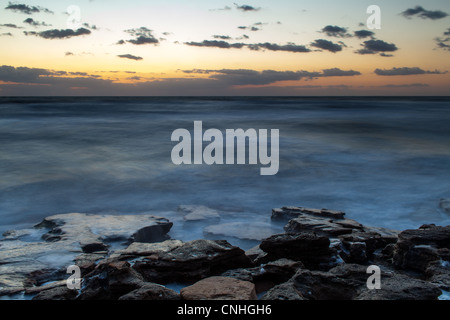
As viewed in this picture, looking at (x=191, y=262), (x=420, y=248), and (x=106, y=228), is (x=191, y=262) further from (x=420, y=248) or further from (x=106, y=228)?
(x=420, y=248)

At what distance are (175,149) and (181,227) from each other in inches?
339

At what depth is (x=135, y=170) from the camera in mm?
10539

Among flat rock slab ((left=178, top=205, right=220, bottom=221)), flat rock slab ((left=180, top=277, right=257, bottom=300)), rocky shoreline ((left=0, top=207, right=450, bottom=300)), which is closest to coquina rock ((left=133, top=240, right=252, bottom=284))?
rocky shoreline ((left=0, top=207, right=450, bottom=300))

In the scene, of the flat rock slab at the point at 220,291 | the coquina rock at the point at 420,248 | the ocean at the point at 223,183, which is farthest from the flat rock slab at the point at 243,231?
the flat rock slab at the point at 220,291

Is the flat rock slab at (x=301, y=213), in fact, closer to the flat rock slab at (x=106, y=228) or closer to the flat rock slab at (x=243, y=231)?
the flat rock slab at (x=243, y=231)

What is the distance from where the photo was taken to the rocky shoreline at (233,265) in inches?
113

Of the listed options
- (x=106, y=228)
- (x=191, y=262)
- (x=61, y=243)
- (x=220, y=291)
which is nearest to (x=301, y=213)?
(x=191, y=262)

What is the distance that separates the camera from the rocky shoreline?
2.88 m

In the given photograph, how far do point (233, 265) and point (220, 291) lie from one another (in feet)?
2.67

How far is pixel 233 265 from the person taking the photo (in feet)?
11.7

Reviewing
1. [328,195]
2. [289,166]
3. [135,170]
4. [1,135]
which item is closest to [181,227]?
[328,195]

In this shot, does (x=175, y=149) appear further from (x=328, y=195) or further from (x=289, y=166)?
(x=328, y=195)

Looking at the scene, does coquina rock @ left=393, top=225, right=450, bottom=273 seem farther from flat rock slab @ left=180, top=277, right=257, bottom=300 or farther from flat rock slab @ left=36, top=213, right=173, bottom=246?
flat rock slab @ left=36, top=213, right=173, bottom=246

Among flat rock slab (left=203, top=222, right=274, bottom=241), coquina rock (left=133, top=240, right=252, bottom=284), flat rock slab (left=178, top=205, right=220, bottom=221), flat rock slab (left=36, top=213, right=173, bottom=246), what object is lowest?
flat rock slab (left=178, top=205, right=220, bottom=221)
